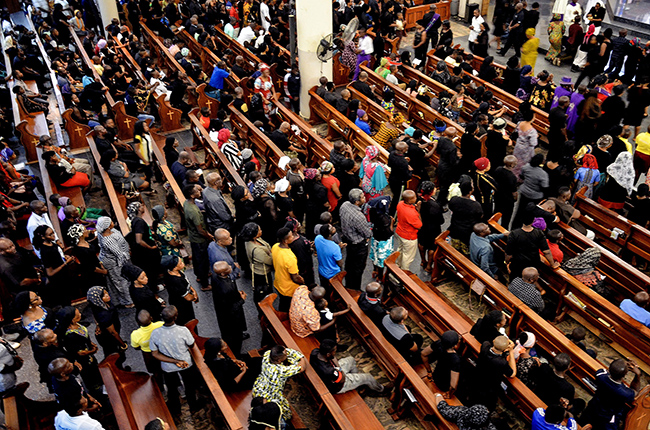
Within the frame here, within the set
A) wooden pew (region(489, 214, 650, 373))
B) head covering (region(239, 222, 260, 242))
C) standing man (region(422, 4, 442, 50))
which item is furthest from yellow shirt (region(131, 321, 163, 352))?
standing man (region(422, 4, 442, 50))

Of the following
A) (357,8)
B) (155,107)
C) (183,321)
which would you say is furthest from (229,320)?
(357,8)

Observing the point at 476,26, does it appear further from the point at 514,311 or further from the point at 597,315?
the point at 514,311

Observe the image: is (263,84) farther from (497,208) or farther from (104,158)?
(497,208)

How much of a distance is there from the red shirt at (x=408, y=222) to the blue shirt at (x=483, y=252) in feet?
2.49

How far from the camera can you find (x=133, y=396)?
5.85 meters

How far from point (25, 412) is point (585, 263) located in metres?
6.78

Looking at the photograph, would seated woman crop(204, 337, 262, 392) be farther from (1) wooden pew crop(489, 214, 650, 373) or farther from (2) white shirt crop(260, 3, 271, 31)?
(2) white shirt crop(260, 3, 271, 31)

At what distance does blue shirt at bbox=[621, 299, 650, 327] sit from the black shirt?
3.45 meters

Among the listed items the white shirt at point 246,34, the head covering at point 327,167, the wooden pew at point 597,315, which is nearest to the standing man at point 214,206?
the head covering at point 327,167

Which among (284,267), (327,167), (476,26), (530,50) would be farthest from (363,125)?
(476,26)

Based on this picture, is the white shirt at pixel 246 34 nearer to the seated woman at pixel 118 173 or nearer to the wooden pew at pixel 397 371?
the seated woman at pixel 118 173

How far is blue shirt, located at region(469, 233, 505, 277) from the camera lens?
23.0 feet

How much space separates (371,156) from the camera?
8.27 m

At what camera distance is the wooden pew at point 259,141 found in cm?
A: 988
